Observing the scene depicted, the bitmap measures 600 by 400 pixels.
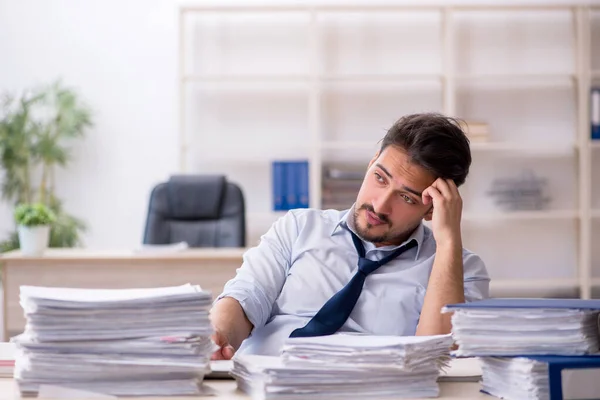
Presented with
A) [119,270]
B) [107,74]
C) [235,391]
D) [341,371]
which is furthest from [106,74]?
[341,371]

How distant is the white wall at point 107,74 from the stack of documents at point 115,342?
4.34 metres

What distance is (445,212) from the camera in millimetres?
2053

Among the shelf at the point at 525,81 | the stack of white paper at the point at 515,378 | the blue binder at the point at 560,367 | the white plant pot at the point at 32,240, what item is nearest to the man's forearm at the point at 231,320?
the stack of white paper at the point at 515,378

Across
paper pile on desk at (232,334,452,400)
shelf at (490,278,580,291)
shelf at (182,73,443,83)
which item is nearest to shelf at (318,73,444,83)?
shelf at (182,73,443,83)

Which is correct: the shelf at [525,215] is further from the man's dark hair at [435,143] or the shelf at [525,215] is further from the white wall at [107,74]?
the man's dark hair at [435,143]

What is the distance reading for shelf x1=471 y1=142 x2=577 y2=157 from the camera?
5.50m

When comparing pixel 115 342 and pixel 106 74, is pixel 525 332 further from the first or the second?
pixel 106 74

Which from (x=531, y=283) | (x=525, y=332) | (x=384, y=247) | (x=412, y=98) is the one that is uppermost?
(x=412, y=98)

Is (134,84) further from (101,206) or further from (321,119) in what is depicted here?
(321,119)

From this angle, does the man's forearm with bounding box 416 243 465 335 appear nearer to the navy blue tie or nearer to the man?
the man

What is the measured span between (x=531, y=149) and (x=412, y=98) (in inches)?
32.7

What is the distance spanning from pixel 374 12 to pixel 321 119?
75cm

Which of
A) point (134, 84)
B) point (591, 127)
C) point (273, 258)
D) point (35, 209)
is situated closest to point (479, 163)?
point (591, 127)

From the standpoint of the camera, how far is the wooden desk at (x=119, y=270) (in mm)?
3936
